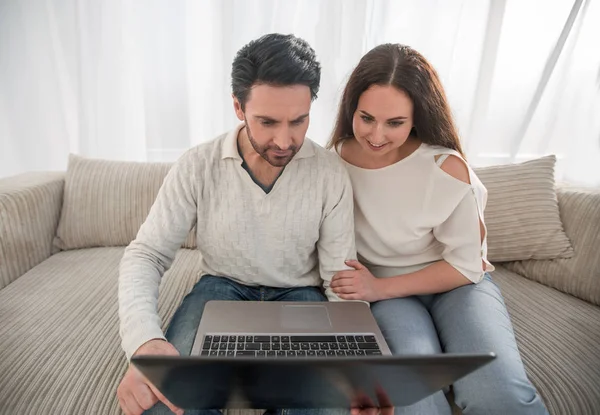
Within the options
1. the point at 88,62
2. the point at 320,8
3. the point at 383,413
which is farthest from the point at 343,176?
the point at 88,62

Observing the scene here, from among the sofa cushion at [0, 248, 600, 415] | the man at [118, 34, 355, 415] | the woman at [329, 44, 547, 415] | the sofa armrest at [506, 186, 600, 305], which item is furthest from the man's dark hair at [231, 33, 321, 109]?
the sofa armrest at [506, 186, 600, 305]

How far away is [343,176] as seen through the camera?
112 cm

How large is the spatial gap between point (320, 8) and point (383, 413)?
157 centimetres

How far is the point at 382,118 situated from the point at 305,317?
1.73 ft

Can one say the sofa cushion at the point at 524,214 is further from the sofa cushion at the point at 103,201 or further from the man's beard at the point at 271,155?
the sofa cushion at the point at 103,201

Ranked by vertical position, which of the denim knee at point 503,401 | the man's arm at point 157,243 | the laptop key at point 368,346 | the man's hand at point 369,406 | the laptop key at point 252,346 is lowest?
the denim knee at point 503,401

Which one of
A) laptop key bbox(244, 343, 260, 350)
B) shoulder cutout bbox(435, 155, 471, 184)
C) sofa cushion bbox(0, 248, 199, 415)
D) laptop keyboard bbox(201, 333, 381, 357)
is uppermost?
shoulder cutout bbox(435, 155, 471, 184)

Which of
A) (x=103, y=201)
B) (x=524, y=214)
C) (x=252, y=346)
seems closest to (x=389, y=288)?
(x=252, y=346)

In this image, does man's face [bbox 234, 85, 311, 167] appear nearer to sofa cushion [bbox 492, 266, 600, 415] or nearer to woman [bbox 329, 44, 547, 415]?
woman [bbox 329, 44, 547, 415]

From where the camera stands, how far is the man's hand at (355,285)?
41.6 inches

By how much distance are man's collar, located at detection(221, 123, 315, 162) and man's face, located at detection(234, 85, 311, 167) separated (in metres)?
0.09

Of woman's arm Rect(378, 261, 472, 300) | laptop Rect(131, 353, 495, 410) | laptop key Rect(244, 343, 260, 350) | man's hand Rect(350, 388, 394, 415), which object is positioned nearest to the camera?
laptop Rect(131, 353, 495, 410)

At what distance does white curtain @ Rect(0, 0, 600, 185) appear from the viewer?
1733 mm

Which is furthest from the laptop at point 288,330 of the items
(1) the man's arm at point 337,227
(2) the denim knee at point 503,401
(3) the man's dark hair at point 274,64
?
(3) the man's dark hair at point 274,64
